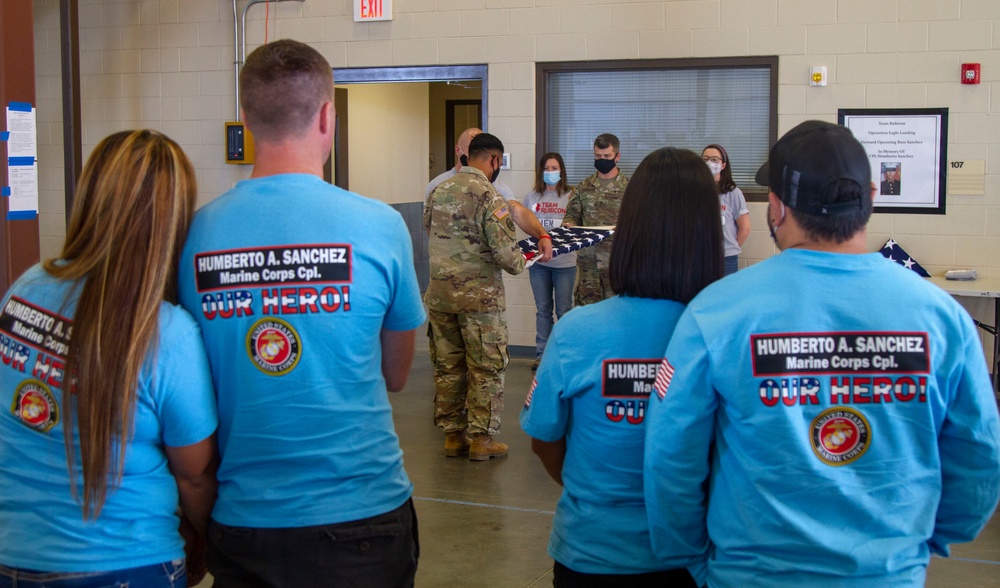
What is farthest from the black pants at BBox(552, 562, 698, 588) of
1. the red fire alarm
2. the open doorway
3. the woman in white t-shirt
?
the open doorway

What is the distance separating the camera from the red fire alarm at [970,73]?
20.7 ft

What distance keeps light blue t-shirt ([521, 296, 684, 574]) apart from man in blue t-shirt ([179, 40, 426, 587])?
0.37m

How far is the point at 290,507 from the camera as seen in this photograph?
168 centimetres

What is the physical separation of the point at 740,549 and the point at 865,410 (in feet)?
1.00

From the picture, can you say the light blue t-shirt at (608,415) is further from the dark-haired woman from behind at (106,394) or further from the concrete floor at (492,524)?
the concrete floor at (492,524)

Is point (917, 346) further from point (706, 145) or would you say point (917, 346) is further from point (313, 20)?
point (313, 20)

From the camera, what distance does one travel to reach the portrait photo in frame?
6.50 metres

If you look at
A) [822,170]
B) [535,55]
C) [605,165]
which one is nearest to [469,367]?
[605,165]

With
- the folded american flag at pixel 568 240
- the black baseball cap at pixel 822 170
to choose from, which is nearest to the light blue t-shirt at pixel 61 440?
the black baseball cap at pixel 822 170

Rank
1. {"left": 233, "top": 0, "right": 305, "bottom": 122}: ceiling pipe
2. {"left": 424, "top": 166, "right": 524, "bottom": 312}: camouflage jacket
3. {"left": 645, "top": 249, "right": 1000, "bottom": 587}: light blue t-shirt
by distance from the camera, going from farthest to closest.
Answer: {"left": 233, "top": 0, "right": 305, "bottom": 122}: ceiling pipe
{"left": 424, "top": 166, "right": 524, "bottom": 312}: camouflage jacket
{"left": 645, "top": 249, "right": 1000, "bottom": 587}: light blue t-shirt

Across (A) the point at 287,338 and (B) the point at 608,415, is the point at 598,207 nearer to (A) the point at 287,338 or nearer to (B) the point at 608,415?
(B) the point at 608,415

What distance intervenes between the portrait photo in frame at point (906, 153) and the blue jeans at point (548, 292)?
7.16ft

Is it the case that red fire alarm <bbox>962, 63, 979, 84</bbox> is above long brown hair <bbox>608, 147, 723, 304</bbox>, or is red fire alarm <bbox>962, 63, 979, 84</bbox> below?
above

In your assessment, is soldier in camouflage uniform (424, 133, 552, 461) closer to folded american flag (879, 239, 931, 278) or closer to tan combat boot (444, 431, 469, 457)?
tan combat boot (444, 431, 469, 457)
